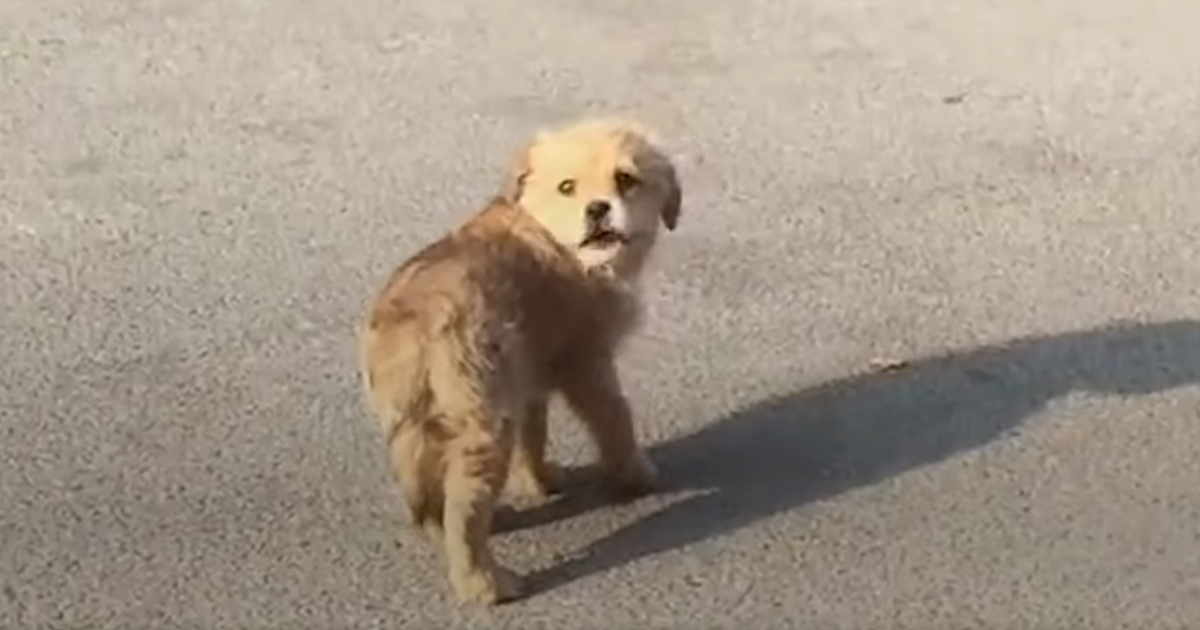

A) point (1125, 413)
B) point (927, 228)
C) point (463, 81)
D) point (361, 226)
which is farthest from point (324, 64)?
point (1125, 413)

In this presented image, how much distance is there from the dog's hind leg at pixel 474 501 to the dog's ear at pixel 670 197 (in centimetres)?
49

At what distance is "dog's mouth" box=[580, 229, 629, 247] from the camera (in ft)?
12.3

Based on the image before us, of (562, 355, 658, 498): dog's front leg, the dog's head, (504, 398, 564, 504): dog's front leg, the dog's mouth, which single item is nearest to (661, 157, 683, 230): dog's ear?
the dog's head

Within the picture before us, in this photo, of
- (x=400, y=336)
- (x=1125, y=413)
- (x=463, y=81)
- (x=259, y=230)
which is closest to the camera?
(x=400, y=336)

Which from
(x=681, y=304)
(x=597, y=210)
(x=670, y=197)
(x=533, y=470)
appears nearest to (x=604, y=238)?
(x=597, y=210)

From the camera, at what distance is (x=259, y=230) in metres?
4.94

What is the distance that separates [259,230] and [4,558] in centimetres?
137

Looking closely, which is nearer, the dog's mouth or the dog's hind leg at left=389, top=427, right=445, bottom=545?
the dog's hind leg at left=389, top=427, right=445, bottom=545

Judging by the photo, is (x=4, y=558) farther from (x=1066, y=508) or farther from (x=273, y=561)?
(x=1066, y=508)

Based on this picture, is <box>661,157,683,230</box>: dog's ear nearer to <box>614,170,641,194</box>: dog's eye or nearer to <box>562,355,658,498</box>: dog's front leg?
<box>614,170,641,194</box>: dog's eye

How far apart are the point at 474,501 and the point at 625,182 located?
0.55m

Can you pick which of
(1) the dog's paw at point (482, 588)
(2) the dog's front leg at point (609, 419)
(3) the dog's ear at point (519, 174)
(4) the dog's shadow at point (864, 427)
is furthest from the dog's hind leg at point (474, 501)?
(3) the dog's ear at point (519, 174)

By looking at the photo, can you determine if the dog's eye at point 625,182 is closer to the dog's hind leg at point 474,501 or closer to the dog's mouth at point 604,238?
the dog's mouth at point 604,238

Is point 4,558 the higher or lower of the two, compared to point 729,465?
higher
